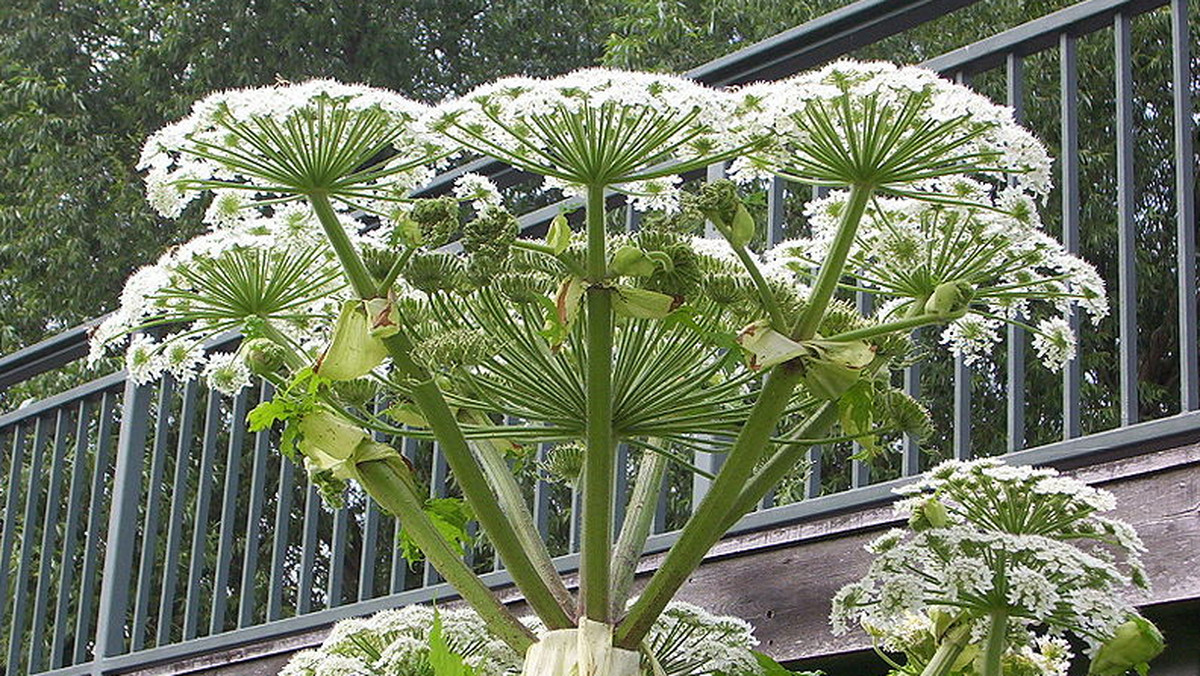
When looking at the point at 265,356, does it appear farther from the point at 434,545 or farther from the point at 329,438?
the point at 434,545

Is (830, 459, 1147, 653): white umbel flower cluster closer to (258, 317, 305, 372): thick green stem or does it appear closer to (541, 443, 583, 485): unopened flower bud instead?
(541, 443, 583, 485): unopened flower bud

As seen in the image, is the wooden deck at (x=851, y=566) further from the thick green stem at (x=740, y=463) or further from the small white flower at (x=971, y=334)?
the thick green stem at (x=740, y=463)

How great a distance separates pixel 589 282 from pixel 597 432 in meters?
0.14

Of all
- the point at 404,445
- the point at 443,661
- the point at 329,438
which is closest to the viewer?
the point at 443,661

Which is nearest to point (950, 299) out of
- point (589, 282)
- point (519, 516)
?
point (589, 282)

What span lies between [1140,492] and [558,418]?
3.28ft

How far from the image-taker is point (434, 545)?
1608 mm

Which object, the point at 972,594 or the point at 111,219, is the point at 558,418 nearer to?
the point at 972,594

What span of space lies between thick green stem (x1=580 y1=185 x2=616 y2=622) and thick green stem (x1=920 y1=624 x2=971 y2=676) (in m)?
0.44

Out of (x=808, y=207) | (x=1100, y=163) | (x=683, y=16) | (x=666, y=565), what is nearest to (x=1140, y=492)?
(x=808, y=207)

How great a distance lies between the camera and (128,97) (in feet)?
42.8

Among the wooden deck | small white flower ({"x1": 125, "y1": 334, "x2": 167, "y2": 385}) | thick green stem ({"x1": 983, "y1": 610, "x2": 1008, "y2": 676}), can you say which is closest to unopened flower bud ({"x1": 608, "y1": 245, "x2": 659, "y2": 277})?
thick green stem ({"x1": 983, "y1": 610, "x2": 1008, "y2": 676})

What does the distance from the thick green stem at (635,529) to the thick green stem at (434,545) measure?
97mm

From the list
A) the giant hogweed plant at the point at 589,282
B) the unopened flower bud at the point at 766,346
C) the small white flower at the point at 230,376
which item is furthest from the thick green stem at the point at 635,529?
the small white flower at the point at 230,376
